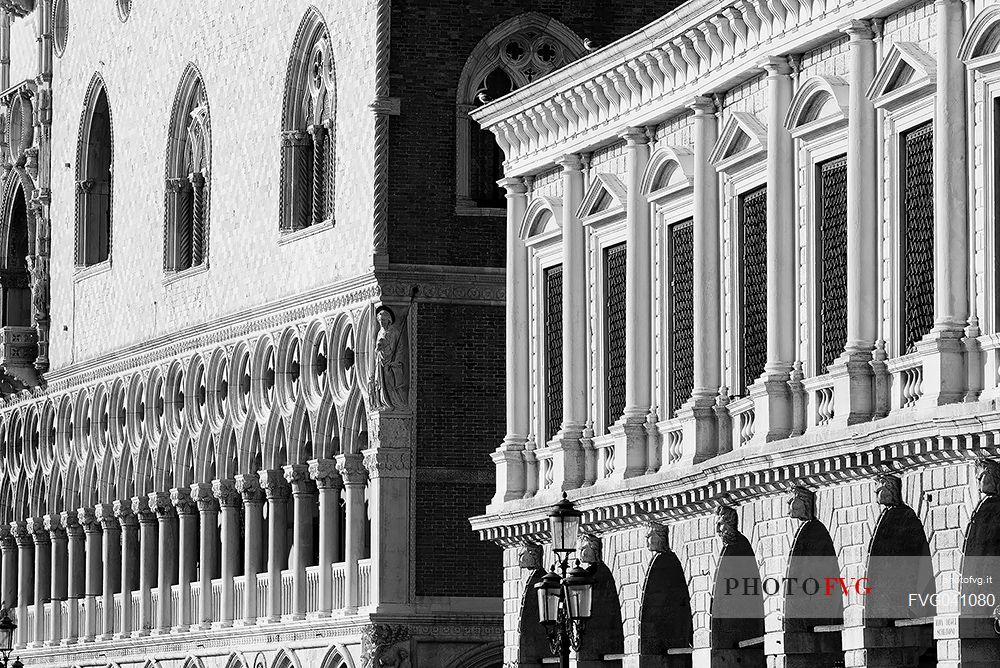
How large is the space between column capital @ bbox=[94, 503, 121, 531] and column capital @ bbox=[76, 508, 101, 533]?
1.13ft

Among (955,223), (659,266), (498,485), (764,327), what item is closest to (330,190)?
(498,485)

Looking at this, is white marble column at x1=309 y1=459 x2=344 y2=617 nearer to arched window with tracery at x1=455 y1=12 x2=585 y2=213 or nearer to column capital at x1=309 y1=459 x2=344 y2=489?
column capital at x1=309 y1=459 x2=344 y2=489

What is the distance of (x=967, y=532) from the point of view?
26.0 meters

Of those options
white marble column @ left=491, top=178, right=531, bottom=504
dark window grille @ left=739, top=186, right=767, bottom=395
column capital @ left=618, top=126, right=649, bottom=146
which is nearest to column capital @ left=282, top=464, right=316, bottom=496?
white marble column @ left=491, top=178, right=531, bottom=504

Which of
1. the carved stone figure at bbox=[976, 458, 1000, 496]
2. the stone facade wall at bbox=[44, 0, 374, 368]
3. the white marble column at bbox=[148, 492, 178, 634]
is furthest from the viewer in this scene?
the white marble column at bbox=[148, 492, 178, 634]

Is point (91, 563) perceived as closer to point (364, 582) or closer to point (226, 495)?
point (226, 495)

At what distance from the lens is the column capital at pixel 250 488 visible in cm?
4716

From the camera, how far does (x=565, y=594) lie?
91.1 ft

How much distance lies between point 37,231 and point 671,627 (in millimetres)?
26685

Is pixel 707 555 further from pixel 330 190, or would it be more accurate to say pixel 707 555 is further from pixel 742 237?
pixel 330 190

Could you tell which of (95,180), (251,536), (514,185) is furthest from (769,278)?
(95,180)

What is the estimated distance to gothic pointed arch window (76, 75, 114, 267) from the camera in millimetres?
55406

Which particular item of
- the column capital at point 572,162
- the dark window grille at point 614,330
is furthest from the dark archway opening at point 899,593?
the column capital at point 572,162

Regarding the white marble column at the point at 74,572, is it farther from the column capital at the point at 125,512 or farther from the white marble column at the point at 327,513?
the white marble column at the point at 327,513
